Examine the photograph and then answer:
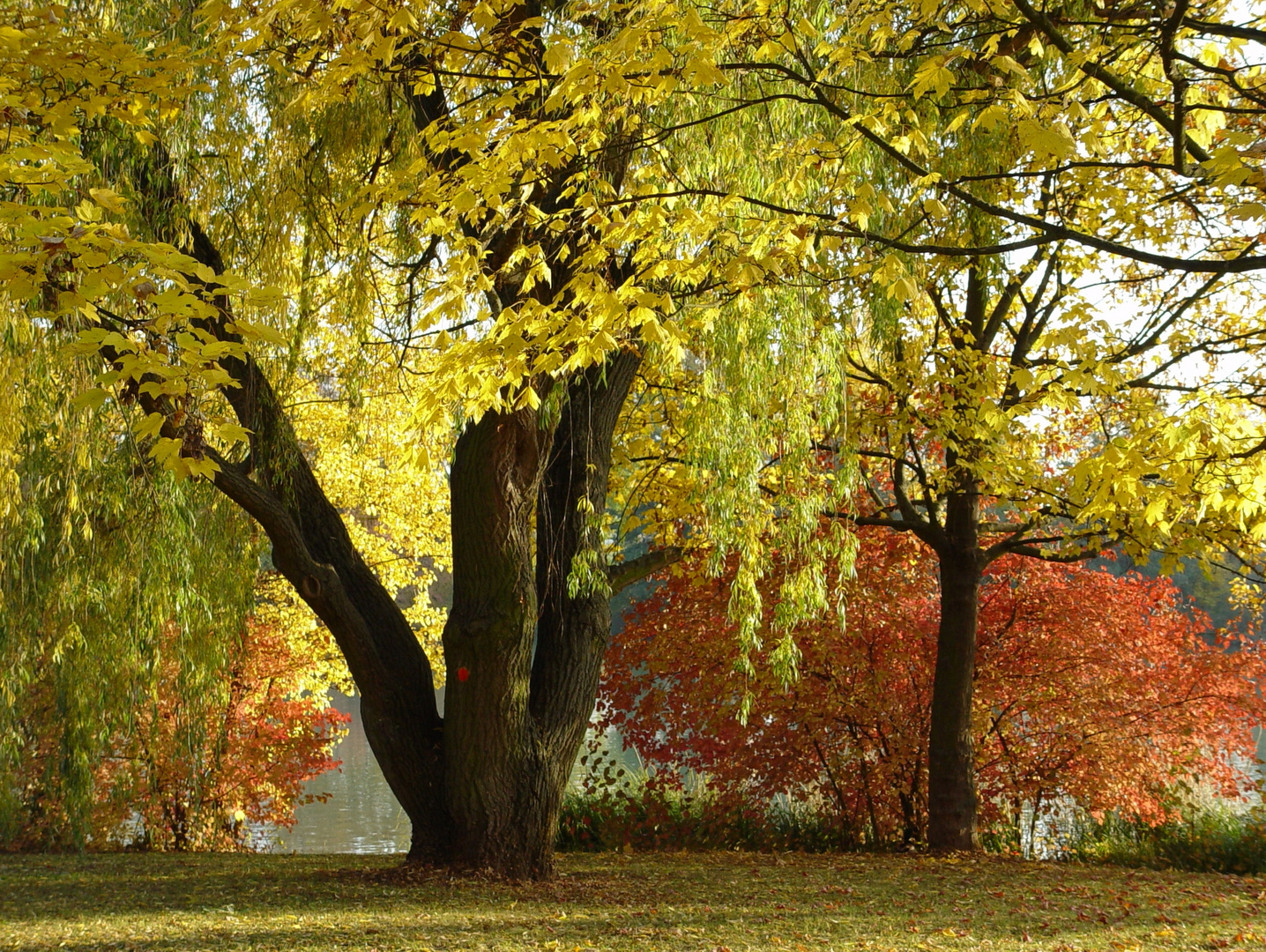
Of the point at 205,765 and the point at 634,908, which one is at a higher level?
the point at 205,765

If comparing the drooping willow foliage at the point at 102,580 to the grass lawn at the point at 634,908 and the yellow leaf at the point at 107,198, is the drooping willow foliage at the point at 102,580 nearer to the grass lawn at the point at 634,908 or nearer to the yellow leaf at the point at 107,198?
the grass lawn at the point at 634,908

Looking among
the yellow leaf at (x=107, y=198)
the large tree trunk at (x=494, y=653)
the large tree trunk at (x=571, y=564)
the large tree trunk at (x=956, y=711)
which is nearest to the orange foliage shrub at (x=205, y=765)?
the large tree trunk at (x=494, y=653)

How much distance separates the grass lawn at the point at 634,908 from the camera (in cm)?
441

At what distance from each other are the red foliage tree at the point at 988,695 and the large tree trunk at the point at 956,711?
0.71 meters

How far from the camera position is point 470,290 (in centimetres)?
461

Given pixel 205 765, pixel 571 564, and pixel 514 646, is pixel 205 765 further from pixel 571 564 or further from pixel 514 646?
pixel 571 564

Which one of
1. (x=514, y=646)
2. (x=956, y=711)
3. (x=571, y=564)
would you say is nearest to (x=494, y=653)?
(x=514, y=646)

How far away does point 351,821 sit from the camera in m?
14.4

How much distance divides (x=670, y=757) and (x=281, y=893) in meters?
4.53

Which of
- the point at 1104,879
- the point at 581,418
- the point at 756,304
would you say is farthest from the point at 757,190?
the point at 1104,879

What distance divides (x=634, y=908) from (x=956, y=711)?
12.1 ft

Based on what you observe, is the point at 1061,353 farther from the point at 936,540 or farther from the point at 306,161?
the point at 306,161

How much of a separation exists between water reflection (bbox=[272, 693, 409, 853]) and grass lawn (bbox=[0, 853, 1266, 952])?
3933 mm

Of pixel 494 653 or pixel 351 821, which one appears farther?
pixel 351 821
